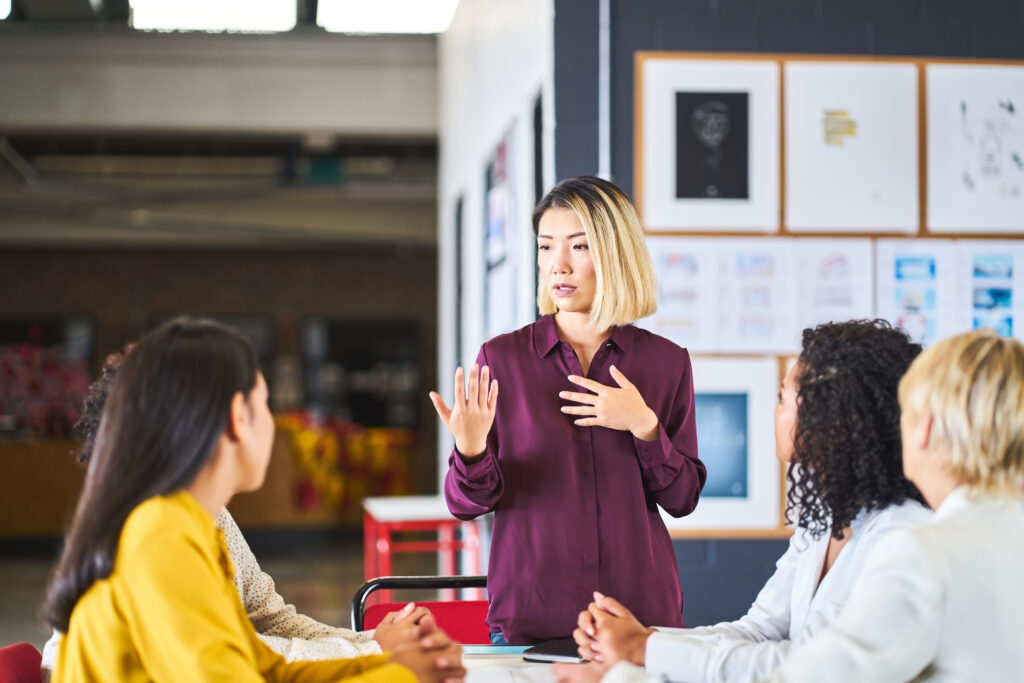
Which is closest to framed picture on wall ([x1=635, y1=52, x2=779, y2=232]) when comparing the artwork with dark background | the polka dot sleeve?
the artwork with dark background

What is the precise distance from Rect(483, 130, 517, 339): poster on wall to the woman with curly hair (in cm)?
273

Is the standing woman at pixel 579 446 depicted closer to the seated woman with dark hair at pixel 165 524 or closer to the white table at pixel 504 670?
the white table at pixel 504 670

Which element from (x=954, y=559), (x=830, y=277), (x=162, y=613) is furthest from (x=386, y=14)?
(x=954, y=559)

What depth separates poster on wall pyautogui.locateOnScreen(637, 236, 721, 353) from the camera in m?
3.40

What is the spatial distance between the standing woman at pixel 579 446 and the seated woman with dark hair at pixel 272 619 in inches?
9.6

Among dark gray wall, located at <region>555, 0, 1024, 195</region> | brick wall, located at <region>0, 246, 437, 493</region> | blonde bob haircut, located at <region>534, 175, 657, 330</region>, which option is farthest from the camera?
brick wall, located at <region>0, 246, 437, 493</region>

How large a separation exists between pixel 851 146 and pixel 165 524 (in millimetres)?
2792

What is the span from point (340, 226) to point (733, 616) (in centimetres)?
963

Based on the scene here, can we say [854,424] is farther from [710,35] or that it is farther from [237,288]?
[237,288]

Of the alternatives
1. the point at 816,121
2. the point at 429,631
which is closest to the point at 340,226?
the point at 816,121

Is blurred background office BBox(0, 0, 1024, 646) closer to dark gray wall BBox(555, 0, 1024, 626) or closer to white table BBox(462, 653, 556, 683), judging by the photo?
dark gray wall BBox(555, 0, 1024, 626)

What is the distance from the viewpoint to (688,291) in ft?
11.2

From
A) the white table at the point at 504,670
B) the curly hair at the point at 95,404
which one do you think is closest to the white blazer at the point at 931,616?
the white table at the point at 504,670

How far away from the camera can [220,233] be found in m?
12.2
